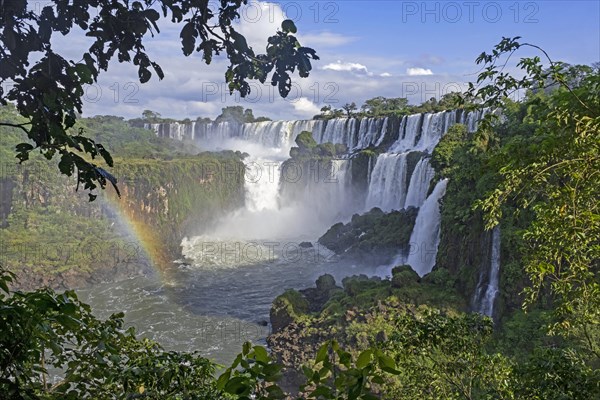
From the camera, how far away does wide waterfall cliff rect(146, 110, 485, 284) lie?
91.2 feet

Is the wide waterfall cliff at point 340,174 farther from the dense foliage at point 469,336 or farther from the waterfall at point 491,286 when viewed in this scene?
the dense foliage at point 469,336

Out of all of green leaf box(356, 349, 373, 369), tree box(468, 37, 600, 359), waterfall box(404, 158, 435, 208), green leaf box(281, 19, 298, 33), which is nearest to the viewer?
green leaf box(356, 349, 373, 369)

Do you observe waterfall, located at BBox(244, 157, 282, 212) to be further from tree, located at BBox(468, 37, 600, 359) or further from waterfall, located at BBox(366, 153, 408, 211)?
tree, located at BBox(468, 37, 600, 359)

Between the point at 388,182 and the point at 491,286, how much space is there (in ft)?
52.4

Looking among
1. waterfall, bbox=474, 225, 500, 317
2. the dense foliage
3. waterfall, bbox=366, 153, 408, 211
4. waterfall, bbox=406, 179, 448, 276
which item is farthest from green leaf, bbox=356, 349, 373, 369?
waterfall, bbox=366, 153, 408, 211

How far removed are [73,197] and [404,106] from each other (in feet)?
108

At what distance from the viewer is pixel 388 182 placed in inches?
1297

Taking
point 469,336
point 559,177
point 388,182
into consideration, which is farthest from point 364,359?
point 388,182

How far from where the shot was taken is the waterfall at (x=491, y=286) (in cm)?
1745

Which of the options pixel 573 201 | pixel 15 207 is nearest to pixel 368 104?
pixel 15 207

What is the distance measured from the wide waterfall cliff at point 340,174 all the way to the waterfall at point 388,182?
0.22ft

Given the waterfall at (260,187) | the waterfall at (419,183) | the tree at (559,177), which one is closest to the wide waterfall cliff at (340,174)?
the waterfall at (419,183)

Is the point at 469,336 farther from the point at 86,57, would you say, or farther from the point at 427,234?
the point at 427,234

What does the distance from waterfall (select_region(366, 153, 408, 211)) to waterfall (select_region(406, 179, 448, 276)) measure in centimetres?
675
